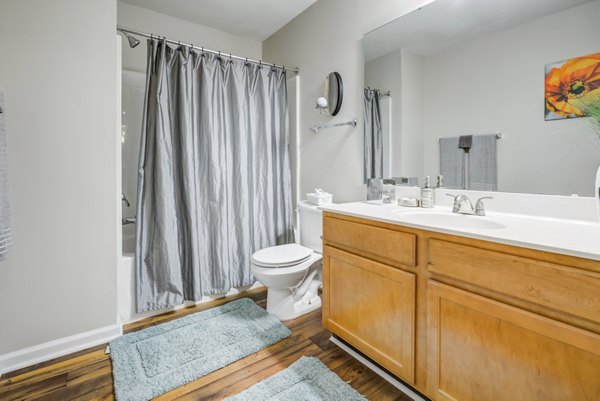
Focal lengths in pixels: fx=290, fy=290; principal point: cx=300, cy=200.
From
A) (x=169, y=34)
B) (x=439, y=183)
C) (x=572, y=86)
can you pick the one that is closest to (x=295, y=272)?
(x=439, y=183)

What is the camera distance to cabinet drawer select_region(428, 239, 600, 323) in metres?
0.80

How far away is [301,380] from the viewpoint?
146 centimetres

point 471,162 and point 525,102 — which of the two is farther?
point 471,162

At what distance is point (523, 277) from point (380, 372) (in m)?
0.92

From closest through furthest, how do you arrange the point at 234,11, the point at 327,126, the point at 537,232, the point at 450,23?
the point at 537,232 → the point at 450,23 → the point at 327,126 → the point at 234,11

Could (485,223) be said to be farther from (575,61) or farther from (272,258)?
(272,258)

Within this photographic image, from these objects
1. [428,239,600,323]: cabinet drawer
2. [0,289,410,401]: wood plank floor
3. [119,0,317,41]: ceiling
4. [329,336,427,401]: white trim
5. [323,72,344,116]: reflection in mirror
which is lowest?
[0,289,410,401]: wood plank floor

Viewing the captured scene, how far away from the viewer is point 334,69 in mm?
2316

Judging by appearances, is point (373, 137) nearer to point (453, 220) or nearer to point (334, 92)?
point (334, 92)

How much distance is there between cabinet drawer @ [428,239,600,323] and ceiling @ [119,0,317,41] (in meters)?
2.34

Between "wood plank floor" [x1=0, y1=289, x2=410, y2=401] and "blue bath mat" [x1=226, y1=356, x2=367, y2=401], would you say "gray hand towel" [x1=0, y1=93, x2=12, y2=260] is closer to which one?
"wood plank floor" [x1=0, y1=289, x2=410, y2=401]

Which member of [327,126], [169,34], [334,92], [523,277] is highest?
[169,34]

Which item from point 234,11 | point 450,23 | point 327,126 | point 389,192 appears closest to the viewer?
point 450,23

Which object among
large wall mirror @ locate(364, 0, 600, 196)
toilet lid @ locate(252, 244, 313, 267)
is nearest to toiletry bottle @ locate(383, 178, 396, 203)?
large wall mirror @ locate(364, 0, 600, 196)
